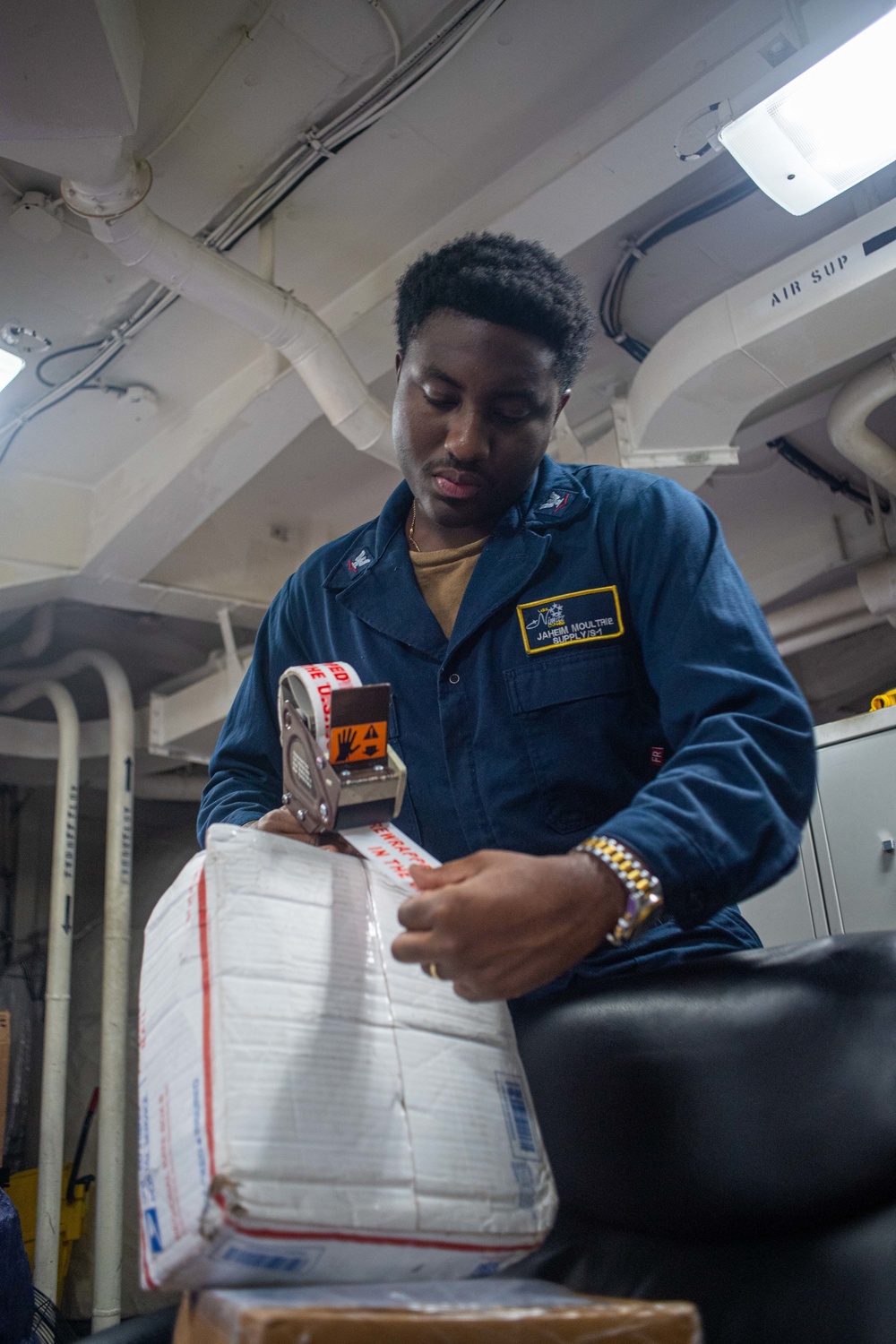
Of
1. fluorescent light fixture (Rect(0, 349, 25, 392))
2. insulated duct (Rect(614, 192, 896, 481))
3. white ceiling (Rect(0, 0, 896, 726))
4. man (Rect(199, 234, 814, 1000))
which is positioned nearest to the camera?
man (Rect(199, 234, 814, 1000))

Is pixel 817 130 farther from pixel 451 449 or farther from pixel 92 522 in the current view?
pixel 92 522

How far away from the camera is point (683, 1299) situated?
29.5 inches

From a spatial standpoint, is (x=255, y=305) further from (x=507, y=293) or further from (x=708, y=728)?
(x=708, y=728)

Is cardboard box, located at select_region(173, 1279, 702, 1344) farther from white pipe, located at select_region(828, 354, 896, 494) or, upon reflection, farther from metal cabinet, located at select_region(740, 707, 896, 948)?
white pipe, located at select_region(828, 354, 896, 494)

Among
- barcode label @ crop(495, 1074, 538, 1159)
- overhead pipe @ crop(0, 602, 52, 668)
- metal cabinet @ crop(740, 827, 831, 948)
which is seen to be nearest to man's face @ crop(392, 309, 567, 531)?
barcode label @ crop(495, 1074, 538, 1159)

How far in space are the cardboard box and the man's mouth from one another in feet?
2.80

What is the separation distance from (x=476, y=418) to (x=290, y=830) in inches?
22.2

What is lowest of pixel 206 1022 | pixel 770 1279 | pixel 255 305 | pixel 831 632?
pixel 770 1279

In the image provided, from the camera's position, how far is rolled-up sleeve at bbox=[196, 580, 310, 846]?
1124 mm

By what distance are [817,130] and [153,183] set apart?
5.27 feet

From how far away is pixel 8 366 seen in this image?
9.43 ft

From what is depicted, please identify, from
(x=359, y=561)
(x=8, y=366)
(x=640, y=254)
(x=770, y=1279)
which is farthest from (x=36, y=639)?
(x=770, y=1279)

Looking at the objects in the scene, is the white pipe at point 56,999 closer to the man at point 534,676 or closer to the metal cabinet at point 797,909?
the metal cabinet at point 797,909

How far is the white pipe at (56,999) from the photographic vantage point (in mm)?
3625
